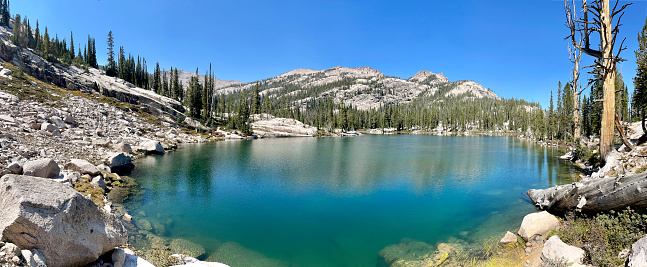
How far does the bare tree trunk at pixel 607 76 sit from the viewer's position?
12.4 m

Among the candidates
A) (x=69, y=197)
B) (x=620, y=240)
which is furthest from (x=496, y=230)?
(x=69, y=197)

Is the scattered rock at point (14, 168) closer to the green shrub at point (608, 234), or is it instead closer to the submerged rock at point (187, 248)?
the submerged rock at point (187, 248)

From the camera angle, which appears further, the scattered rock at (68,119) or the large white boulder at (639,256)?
the scattered rock at (68,119)

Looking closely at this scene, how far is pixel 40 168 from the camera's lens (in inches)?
488

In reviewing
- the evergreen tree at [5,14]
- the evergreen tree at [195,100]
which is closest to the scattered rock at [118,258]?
the evergreen tree at [195,100]

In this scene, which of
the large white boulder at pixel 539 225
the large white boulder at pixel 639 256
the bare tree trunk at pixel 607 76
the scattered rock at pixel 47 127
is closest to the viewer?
the large white boulder at pixel 639 256

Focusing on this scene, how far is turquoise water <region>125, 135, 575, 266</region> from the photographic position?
1079cm

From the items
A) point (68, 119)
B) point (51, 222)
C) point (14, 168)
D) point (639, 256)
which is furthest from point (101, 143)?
point (639, 256)

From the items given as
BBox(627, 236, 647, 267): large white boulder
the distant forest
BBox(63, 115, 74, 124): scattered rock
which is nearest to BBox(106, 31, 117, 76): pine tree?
the distant forest

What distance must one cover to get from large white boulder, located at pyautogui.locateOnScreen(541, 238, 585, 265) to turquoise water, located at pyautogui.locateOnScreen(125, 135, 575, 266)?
3.03 m

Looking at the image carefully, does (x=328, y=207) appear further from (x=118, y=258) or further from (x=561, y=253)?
(x=118, y=258)

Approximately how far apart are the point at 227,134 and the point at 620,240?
7158 cm

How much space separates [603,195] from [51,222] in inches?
Result: 610

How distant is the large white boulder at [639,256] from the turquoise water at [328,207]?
5.66m
